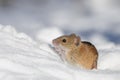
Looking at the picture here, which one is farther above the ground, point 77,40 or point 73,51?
point 77,40

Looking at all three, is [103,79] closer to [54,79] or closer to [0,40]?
[54,79]

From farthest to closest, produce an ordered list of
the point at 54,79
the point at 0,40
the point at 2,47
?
the point at 0,40, the point at 2,47, the point at 54,79

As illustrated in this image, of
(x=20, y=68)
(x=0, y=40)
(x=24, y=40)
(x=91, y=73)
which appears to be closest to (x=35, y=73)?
(x=20, y=68)

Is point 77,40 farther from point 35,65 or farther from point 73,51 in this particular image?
point 35,65

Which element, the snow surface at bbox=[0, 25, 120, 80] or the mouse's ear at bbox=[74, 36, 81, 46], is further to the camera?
the mouse's ear at bbox=[74, 36, 81, 46]

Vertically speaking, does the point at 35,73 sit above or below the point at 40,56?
below

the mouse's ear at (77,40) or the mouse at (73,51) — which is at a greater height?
the mouse's ear at (77,40)

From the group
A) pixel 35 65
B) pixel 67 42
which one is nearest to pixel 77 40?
pixel 67 42

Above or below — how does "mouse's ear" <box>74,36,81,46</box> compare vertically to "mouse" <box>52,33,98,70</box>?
above
